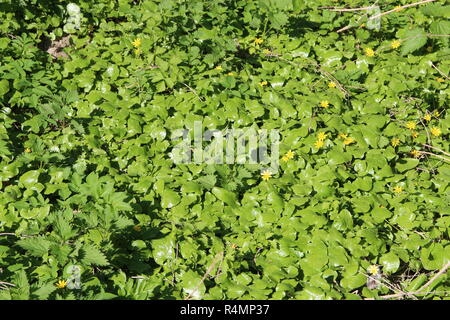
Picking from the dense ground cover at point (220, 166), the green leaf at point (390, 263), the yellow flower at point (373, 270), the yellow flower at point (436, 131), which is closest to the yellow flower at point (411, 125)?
the dense ground cover at point (220, 166)

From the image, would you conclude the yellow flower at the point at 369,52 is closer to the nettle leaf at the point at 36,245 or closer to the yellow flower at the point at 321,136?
the yellow flower at the point at 321,136

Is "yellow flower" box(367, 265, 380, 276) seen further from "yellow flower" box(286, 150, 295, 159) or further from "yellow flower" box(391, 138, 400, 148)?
"yellow flower" box(391, 138, 400, 148)

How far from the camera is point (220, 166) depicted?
294 centimetres

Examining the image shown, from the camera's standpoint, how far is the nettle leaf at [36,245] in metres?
2.21

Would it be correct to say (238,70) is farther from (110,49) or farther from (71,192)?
(71,192)

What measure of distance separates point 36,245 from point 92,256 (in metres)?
0.31

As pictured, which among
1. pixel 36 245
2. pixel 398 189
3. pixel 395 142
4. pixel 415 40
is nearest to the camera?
pixel 36 245

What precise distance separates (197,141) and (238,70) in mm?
902

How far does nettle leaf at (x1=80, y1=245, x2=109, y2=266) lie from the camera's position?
213cm

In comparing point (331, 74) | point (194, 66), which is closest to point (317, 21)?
point (331, 74)

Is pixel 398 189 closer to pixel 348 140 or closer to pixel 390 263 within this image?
pixel 348 140

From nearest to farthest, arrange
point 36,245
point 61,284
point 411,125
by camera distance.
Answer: point 61,284, point 36,245, point 411,125

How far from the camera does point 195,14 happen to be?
3.84m

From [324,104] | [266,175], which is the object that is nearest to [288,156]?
[266,175]
